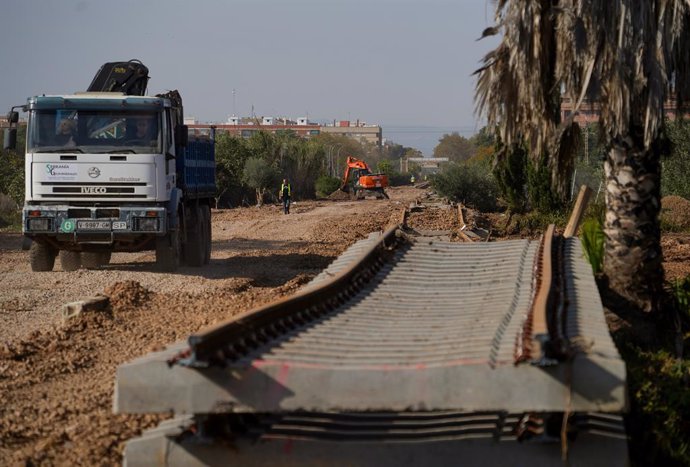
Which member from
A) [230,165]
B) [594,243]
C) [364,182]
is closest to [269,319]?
[594,243]

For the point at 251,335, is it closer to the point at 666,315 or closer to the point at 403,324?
the point at 403,324

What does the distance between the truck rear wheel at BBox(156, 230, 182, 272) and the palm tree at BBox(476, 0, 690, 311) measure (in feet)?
27.9

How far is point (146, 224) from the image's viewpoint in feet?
64.3

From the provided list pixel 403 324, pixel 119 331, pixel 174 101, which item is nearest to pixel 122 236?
pixel 174 101

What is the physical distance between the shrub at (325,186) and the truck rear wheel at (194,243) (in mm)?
55854

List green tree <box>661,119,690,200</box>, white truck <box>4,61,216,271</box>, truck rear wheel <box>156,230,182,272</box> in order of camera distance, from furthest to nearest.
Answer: green tree <box>661,119,690,200</box>
truck rear wheel <box>156,230,182,272</box>
white truck <box>4,61,216,271</box>

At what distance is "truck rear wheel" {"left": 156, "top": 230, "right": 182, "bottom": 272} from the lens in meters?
20.5

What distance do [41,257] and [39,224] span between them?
1.74m

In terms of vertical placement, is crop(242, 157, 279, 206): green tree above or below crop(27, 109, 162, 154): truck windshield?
below

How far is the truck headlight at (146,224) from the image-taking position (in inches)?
771

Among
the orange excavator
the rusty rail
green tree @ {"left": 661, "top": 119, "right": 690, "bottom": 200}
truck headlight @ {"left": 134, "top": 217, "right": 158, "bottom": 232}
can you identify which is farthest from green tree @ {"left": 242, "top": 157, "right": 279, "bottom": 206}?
the rusty rail

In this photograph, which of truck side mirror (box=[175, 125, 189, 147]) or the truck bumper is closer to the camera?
the truck bumper

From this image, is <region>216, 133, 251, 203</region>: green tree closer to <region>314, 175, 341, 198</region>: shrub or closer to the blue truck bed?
<region>314, 175, 341, 198</region>: shrub

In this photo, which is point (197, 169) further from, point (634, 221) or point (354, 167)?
point (354, 167)
